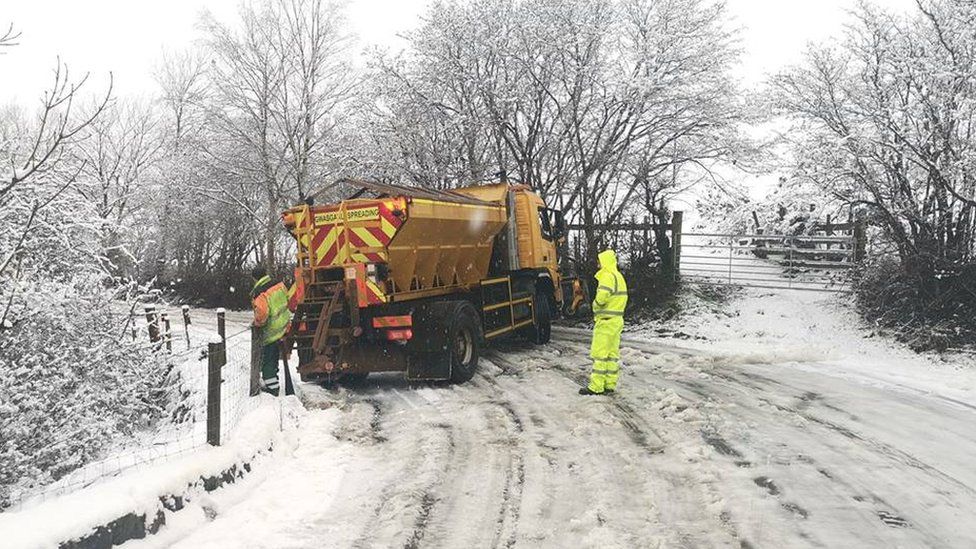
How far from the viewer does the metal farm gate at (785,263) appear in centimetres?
1520

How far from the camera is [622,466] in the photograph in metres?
5.45

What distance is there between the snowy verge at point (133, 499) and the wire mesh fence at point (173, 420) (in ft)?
0.82

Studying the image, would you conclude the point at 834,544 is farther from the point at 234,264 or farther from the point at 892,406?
the point at 234,264

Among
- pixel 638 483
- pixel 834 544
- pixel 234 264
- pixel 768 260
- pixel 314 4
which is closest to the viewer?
pixel 834 544

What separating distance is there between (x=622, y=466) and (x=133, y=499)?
354 cm

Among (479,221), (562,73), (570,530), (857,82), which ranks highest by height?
(562,73)

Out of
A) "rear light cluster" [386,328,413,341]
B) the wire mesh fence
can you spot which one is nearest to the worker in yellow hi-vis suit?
"rear light cluster" [386,328,413,341]

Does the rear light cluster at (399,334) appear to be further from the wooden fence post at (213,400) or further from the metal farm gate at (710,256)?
the metal farm gate at (710,256)

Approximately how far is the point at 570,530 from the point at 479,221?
7228mm

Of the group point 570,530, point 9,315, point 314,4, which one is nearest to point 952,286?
point 570,530

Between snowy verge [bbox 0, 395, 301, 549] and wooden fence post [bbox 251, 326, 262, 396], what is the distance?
1464mm

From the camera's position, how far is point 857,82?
42.5 feet

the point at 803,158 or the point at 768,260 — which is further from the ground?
the point at 803,158

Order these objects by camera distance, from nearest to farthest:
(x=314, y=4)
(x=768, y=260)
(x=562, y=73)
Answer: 1. (x=562, y=73)
2. (x=768, y=260)
3. (x=314, y=4)
